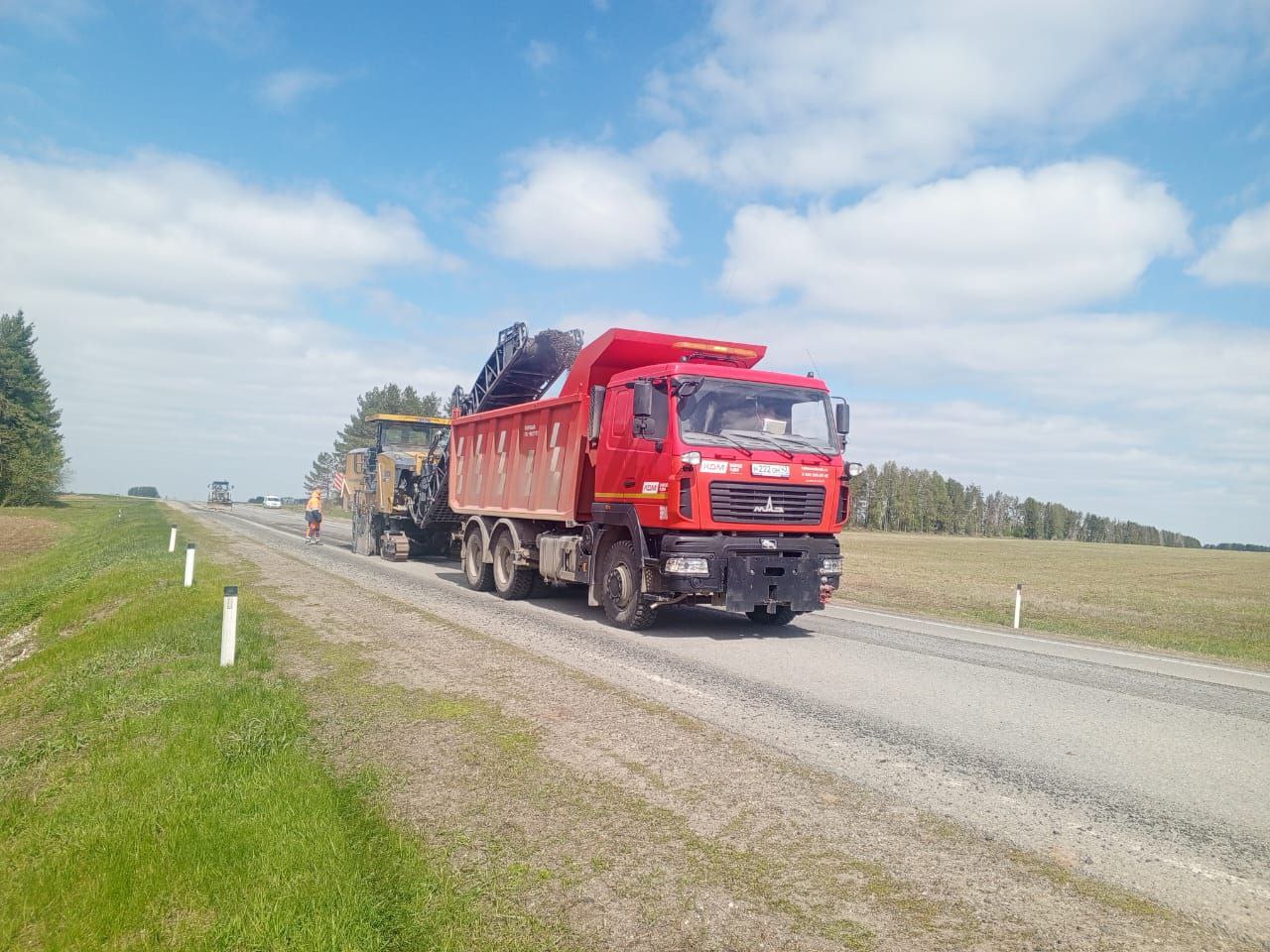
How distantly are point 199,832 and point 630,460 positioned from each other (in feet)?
23.1

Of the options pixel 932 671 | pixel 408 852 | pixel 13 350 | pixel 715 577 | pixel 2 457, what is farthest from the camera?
pixel 13 350

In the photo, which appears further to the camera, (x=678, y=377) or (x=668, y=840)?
(x=678, y=377)

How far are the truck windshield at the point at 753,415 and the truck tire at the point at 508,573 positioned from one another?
5.13 m

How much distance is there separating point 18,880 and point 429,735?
7.43ft

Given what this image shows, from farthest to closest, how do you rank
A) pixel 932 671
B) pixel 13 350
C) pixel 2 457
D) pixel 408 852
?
pixel 13 350 < pixel 2 457 < pixel 932 671 < pixel 408 852

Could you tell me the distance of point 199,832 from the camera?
3861 mm

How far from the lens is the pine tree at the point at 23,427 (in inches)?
1980

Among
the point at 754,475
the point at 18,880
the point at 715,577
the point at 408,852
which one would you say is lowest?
the point at 18,880

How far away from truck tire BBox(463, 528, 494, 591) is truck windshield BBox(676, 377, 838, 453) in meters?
6.49

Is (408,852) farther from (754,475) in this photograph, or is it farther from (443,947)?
(754,475)

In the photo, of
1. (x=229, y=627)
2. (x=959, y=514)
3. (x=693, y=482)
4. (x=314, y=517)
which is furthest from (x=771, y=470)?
(x=959, y=514)

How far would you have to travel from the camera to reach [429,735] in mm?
5469

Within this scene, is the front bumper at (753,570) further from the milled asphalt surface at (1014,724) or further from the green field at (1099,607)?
the green field at (1099,607)

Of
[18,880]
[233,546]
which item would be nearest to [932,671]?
[18,880]
